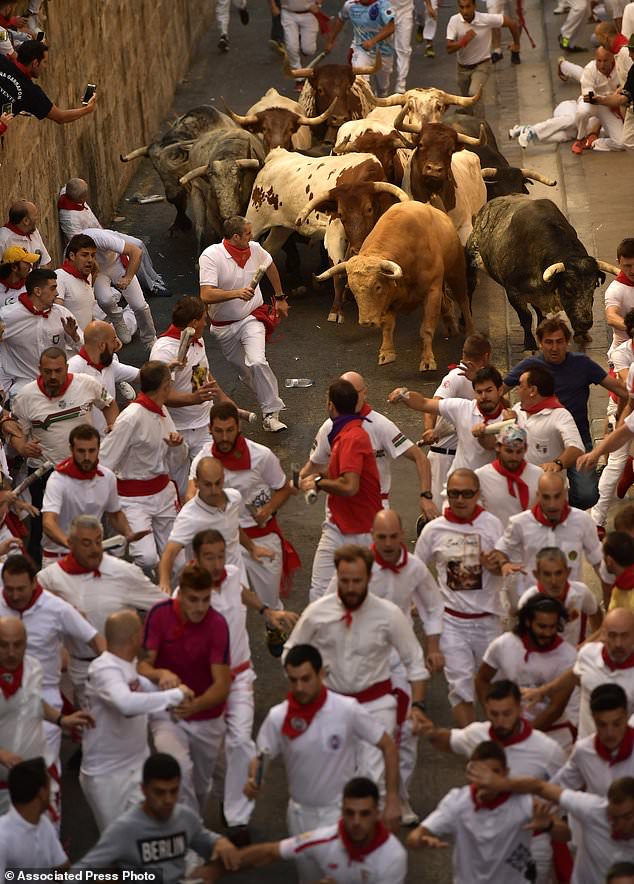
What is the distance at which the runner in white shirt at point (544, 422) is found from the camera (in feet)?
37.8

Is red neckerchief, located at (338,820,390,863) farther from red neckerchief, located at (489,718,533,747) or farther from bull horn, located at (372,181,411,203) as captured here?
bull horn, located at (372,181,411,203)

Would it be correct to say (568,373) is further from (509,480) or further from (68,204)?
(68,204)

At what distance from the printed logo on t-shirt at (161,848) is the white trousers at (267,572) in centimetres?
318

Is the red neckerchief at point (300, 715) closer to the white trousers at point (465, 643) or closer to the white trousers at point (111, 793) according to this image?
the white trousers at point (111, 793)

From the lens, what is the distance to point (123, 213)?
2109 centimetres

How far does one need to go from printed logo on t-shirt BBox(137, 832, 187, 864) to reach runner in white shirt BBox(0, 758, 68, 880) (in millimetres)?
461

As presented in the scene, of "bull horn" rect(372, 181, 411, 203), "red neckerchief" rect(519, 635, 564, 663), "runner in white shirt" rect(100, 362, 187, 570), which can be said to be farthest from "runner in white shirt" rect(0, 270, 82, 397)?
"red neckerchief" rect(519, 635, 564, 663)

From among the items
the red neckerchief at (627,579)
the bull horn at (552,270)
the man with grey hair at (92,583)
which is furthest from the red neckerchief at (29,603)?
the bull horn at (552,270)

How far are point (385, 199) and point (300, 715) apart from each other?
9802mm

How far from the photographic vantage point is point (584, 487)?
1251 centimetres

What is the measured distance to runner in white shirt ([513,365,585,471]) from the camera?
1152 cm

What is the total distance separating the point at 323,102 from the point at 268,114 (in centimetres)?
121

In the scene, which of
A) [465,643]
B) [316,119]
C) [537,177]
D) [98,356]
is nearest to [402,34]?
[316,119]

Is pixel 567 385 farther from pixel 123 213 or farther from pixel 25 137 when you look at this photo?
pixel 123 213
